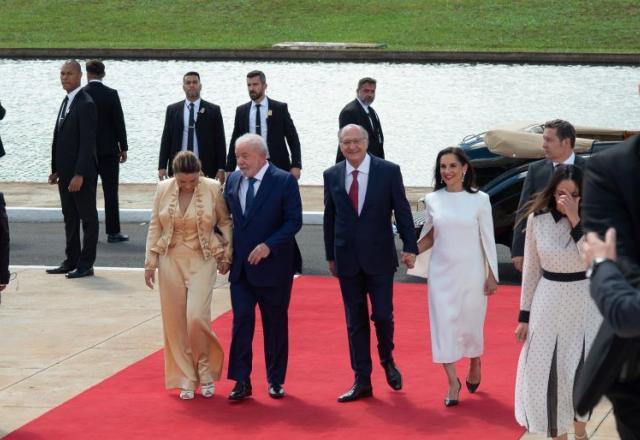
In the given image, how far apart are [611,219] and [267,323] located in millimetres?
4784

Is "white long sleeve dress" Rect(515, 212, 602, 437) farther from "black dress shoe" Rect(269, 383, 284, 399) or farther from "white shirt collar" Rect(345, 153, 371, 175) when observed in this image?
"black dress shoe" Rect(269, 383, 284, 399)

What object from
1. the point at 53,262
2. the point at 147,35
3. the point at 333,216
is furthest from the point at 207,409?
the point at 147,35

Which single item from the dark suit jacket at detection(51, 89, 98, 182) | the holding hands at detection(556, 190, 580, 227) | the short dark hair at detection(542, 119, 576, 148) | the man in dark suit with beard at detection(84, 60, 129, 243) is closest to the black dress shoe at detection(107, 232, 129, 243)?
the man in dark suit with beard at detection(84, 60, 129, 243)

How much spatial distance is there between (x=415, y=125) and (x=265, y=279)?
2932 cm

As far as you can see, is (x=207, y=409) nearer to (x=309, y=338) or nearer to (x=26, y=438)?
(x=26, y=438)

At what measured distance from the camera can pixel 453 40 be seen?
59656 mm

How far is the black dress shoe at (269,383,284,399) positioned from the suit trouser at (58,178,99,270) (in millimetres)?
4907

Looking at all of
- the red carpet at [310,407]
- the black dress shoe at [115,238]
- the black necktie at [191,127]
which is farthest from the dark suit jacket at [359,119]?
the red carpet at [310,407]

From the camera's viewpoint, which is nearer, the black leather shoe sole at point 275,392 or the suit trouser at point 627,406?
the suit trouser at point 627,406

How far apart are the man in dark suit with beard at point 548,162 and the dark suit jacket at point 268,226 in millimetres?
1441

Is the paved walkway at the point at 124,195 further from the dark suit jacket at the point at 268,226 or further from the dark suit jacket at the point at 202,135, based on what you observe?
the dark suit jacket at the point at 268,226

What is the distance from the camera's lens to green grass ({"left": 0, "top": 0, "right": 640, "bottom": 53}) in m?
59.8

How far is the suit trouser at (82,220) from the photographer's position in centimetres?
1309

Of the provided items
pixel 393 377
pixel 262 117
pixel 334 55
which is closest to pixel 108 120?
pixel 262 117
